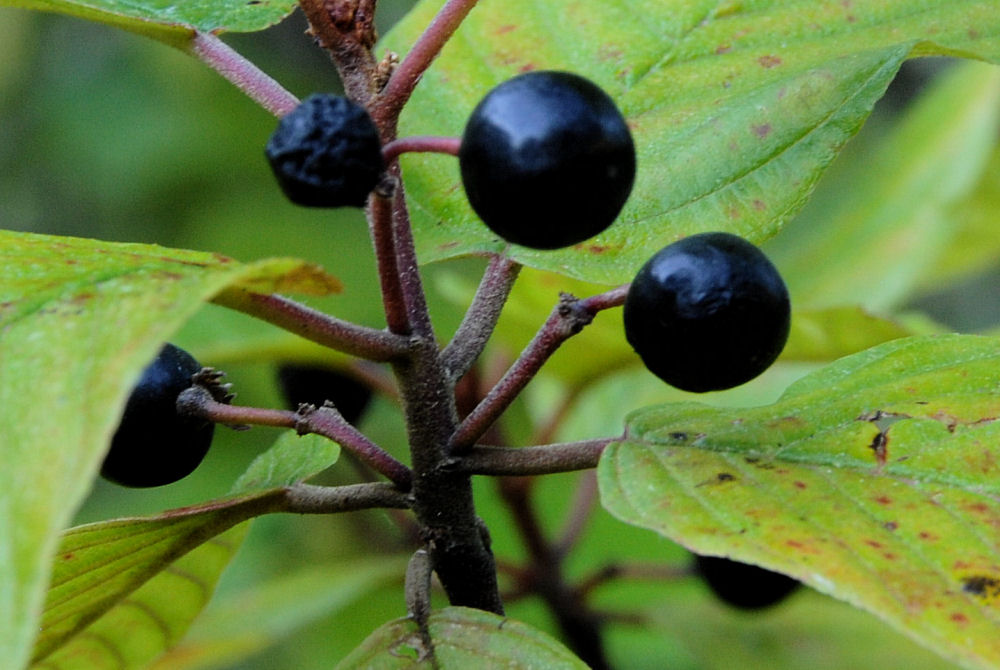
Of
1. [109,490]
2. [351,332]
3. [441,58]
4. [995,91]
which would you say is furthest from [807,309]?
[109,490]

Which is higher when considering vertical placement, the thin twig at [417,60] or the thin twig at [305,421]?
the thin twig at [417,60]

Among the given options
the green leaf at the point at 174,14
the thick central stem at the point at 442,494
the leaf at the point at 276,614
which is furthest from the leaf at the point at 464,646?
the leaf at the point at 276,614

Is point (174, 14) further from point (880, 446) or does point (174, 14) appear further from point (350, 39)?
point (880, 446)

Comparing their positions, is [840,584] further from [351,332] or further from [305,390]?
[305,390]

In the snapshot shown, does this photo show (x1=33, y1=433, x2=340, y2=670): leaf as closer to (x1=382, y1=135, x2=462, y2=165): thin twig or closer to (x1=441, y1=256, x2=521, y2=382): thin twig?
(x1=441, y1=256, x2=521, y2=382): thin twig

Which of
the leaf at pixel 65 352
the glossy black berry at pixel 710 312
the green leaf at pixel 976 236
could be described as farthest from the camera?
the green leaf at pixel 976 236

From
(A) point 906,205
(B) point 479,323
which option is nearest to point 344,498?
(B) point 479,323

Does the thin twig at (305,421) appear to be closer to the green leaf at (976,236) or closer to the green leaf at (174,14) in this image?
the green leaf at (174,14)
